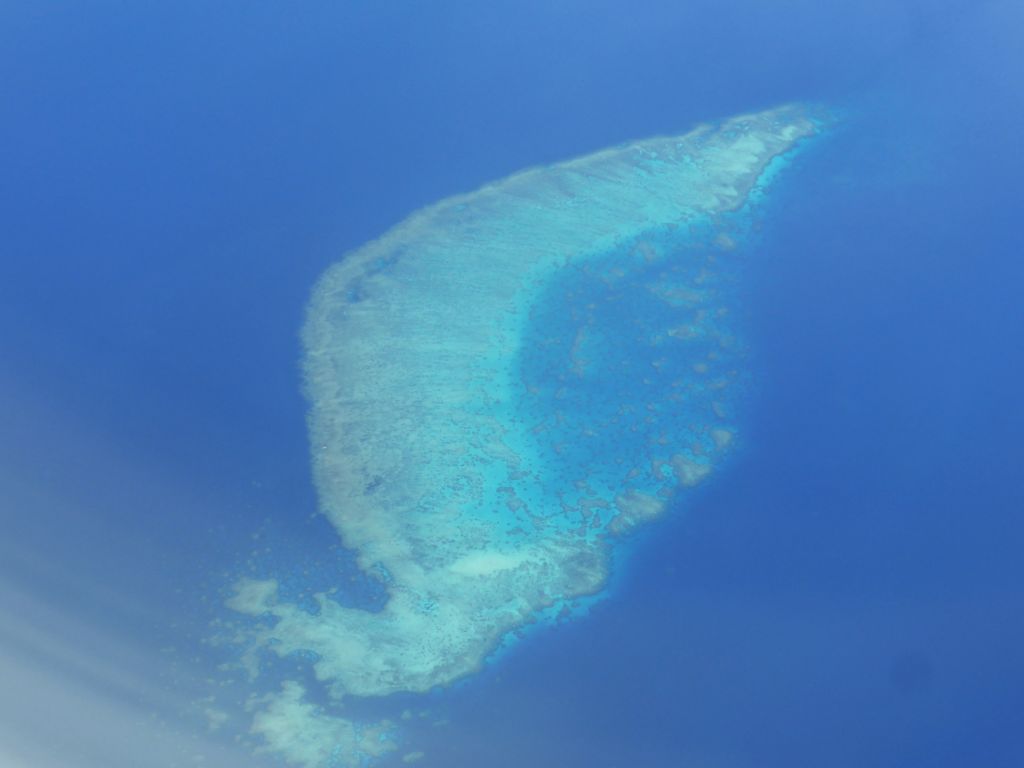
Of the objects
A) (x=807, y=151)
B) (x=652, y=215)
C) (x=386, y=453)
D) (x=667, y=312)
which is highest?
(x=807, y=151)

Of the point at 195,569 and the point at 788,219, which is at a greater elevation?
the point at 788,219

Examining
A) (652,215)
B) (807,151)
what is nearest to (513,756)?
(652,215)

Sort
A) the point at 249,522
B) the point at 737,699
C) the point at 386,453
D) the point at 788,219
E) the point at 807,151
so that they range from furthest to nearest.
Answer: the point at 807,151, the point at 788,219, the point at 386,453, the point at 249,522, the point at 737,699

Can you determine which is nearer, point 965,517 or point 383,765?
point 383,765

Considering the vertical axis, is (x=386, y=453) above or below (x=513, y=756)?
above

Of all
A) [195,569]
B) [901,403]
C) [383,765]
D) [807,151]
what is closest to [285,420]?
[195,569]

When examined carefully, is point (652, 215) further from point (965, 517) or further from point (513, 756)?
point (513, 756)

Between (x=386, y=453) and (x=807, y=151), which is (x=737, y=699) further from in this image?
(x=807, y=151)

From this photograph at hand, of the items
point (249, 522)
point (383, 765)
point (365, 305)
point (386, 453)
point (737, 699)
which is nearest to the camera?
point (383, 765)

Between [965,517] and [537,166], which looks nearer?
[965,517]
